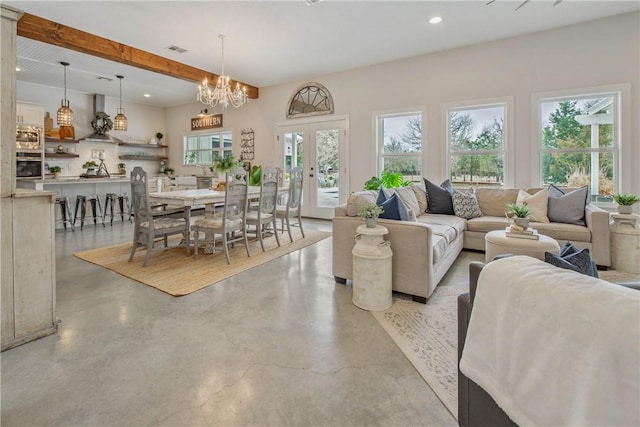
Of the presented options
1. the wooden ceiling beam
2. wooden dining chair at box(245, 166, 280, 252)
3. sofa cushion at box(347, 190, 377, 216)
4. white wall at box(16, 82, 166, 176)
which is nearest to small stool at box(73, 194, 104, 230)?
white wall at box(16, 82, 166, 176)

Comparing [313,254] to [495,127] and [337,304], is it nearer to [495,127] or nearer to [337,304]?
[337,304]

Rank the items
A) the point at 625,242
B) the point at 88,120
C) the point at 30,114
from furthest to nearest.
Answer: the point at 88,120 → the point at 30,114 → the point at 625,242

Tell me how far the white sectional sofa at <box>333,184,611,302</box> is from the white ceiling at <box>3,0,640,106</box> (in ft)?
8.35

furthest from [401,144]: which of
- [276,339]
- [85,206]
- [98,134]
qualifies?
[98,134]

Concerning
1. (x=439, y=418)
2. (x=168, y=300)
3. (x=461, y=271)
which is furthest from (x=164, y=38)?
(x=439, y=418)

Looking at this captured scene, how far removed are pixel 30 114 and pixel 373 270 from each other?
7.80 meters

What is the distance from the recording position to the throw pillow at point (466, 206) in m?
4.36

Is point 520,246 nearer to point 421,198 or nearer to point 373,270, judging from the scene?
point 373,270

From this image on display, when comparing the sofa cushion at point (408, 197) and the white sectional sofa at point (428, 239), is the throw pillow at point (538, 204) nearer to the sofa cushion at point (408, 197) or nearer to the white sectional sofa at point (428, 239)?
the white sectional sofa at point (428, 239)

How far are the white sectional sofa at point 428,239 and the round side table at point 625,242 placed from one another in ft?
0.37

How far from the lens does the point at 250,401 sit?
1.51 m

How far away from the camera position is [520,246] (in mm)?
2799

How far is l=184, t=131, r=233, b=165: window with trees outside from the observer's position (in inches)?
337

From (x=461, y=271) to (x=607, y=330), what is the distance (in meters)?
2.95
